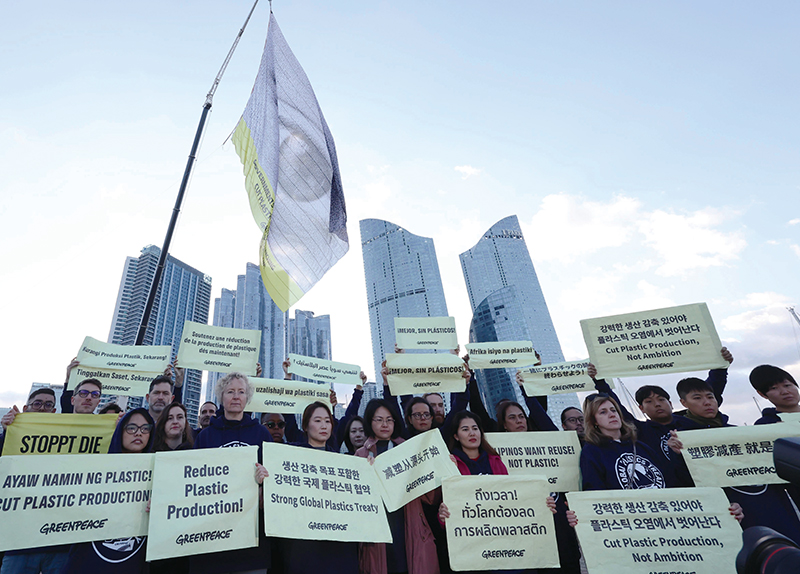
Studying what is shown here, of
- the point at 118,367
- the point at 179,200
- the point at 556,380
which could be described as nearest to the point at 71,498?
the point at 118,367

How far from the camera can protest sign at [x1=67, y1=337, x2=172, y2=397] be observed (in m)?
6.84

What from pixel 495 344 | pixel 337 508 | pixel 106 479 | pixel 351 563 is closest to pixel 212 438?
pixel 106 479

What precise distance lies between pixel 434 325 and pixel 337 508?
4.23 meters

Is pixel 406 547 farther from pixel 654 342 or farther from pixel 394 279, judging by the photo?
pixel 394 279

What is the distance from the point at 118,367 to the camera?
700cm

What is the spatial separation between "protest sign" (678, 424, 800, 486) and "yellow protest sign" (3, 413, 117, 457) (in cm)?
589

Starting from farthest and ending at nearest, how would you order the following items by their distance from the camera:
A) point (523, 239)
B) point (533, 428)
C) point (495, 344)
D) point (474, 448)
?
point (523, 239) < point (495, 344) < point (533, 428) < point (474, 448)

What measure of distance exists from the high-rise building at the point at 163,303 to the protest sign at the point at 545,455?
11634 mm

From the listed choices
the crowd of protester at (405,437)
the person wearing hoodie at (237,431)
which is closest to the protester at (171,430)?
the crowd of protester at (405,437)

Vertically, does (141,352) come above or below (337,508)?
above

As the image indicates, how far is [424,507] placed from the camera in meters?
4.58

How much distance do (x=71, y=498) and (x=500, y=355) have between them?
6104mm

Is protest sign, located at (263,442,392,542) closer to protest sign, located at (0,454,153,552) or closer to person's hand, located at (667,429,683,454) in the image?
protest sign, located at (0,454,153,552)

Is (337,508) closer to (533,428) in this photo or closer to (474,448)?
(474,448)
